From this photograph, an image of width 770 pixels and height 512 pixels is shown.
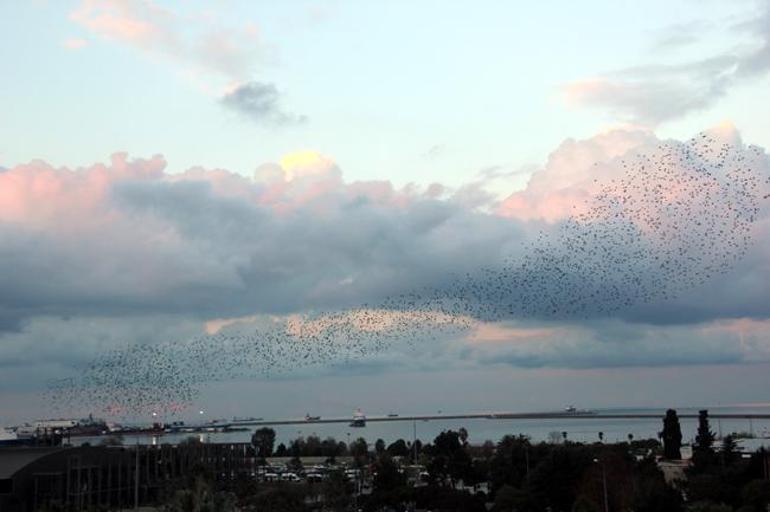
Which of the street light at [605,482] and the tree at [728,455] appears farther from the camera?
the tree at [728,455]

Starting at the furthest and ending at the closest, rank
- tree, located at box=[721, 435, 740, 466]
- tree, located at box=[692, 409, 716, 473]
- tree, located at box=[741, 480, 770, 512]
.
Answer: tree, located at box=[721, 435, 740, 466] → tree, located at box=[692, 409, 716, 473] → tree, located at box=[741, 480, 770, 512]

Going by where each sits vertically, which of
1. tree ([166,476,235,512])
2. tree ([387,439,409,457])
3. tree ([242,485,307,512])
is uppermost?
tree ([166,476,235,512])

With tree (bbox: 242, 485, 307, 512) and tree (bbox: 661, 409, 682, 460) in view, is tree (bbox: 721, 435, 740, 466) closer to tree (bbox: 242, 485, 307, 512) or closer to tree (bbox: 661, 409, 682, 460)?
tree (bbox: 661, 409, 682, 460)

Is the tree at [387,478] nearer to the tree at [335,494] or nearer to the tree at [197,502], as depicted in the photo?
the tree at [335,494]

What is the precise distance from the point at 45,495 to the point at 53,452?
12.4 feet

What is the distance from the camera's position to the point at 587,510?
61.2 meters

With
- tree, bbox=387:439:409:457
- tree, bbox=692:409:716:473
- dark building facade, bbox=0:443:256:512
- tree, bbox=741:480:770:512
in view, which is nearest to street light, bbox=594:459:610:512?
tree, bbox=741:480:770:512

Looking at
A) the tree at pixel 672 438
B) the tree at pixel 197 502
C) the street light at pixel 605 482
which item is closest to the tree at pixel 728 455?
the tree at pixel 672 438

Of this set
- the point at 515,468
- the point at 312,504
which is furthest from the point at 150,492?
the point at 515,468

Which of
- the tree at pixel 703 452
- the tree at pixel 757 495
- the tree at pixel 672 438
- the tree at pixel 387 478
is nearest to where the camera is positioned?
the tree at pixel 757 495

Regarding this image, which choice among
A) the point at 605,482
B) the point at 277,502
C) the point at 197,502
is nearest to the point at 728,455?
the point at 605,482

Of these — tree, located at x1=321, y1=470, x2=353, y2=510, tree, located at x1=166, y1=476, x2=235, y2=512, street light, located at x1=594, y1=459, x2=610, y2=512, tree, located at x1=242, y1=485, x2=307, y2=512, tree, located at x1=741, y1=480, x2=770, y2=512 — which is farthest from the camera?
tree, located at x1=321, y1=470, x2=353, y2=510

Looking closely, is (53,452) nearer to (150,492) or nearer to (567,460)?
(150,492)

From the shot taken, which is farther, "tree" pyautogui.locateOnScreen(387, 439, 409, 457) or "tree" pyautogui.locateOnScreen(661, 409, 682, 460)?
"tree" pyautogui.locateOnScreen(387, 439, 409, 457)
